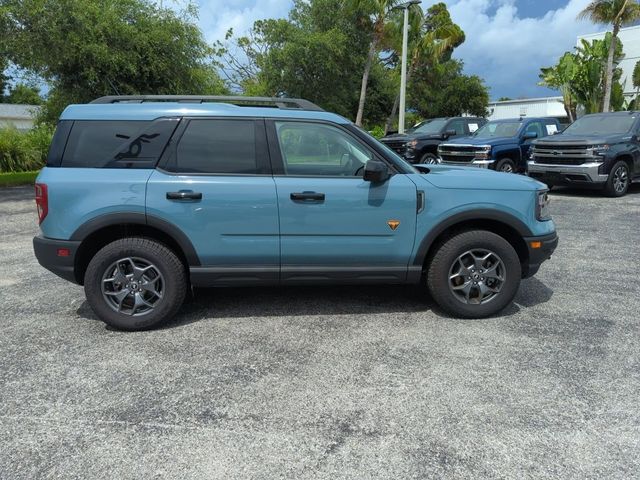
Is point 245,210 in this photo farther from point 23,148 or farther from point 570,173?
point 23,148

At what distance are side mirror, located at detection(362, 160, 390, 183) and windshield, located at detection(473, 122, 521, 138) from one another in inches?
427

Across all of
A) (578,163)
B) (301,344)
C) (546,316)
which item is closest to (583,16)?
(578,163)

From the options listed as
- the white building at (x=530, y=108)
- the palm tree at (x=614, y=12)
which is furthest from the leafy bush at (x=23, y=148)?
the white building at (x=530, y=108)

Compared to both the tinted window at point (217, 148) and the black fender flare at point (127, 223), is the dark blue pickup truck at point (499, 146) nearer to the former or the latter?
the tinted window at point (217, 148)

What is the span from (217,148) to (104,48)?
10918 millimetres

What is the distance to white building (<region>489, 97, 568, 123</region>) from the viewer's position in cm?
4859

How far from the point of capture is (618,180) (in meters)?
11.5

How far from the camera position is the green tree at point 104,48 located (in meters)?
11.8

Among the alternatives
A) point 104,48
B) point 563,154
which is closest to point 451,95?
point 563,154

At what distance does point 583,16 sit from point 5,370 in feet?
92.7

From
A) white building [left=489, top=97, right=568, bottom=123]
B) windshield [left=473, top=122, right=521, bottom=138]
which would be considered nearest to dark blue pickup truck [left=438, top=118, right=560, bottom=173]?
windshield [left=473, top=122, right=521, bottom=138]

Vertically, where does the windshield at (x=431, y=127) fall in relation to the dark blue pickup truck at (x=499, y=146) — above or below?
above

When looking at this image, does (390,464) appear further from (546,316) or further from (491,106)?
(491,106)

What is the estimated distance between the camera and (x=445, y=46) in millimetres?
27781
